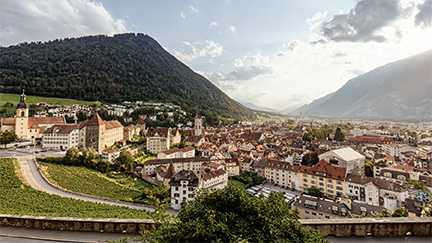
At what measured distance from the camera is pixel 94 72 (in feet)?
368

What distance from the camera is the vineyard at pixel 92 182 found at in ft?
75.7

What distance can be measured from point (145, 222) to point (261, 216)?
12.8ft

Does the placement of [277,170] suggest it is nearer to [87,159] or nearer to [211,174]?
[211,174]

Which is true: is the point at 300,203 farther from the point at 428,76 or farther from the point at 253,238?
the point at 428,76

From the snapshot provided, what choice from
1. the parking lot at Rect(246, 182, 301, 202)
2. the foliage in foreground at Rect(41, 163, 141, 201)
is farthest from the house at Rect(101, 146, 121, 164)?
the parking lot at Rect(246, 182, 301, 202)

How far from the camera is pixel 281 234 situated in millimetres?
3766

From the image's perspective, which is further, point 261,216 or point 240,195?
point 240,195

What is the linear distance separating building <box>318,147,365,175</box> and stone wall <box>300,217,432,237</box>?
37.2 meters

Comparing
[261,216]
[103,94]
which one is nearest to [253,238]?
[261,216]

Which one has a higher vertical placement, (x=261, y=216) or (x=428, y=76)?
(x=428, y=76)

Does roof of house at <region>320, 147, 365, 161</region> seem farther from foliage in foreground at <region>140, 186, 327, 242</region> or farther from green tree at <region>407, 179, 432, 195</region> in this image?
foliage in foreground at <region>140, 186, 327, 242</region>

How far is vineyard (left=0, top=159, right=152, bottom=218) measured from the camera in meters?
15.5

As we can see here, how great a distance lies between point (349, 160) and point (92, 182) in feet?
151

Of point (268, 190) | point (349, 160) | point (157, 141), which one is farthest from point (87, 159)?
point (349, 160)
